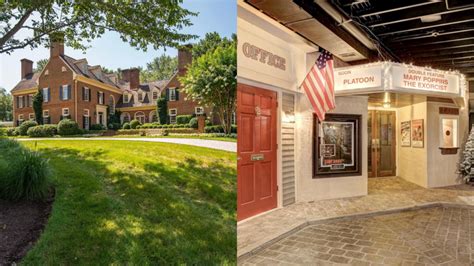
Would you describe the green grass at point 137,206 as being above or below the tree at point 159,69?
below

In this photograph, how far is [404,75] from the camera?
4066mm

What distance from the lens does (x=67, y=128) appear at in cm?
123

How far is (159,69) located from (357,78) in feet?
11.2

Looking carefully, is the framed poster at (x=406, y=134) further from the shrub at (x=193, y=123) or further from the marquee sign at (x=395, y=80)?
the shrub at (x=193, y=123)

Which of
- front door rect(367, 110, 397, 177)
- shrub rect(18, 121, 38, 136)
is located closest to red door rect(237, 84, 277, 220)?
shrub rect(18, 121, 38, 136)

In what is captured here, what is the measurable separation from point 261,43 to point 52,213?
9.57 feet

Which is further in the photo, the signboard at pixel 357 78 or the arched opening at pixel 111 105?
the signboard at pixel 357 78

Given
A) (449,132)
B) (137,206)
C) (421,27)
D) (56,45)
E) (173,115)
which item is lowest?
(137,206)

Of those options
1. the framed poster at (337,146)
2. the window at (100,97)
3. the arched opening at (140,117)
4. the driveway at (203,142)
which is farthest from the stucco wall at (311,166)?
the window at (100,97)

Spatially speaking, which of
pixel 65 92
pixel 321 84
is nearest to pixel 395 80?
pixel 321 84

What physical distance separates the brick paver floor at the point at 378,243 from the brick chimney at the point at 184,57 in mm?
1807

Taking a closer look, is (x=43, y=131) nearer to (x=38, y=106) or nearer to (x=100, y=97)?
(x=38, y=106)

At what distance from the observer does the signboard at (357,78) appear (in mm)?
4066

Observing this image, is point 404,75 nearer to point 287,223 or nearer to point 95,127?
point 287,223
